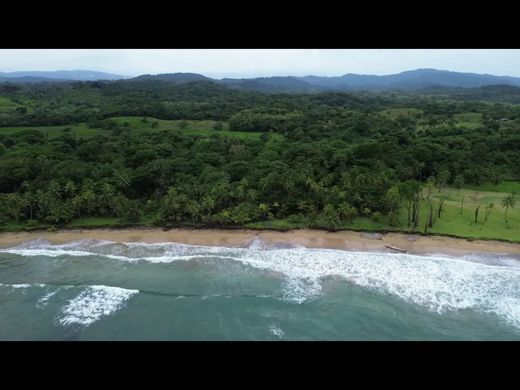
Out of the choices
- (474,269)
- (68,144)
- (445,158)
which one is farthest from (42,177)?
(445,158)

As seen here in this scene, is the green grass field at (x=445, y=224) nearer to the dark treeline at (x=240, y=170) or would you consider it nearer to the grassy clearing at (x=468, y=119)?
the dark treeline at (x=240, y=170)

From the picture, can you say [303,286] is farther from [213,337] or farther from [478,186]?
[478,186]

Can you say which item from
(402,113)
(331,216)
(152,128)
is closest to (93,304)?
(331,216)

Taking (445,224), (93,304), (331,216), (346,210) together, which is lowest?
(93,304)

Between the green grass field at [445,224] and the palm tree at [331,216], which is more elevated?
the palm tree at [331,216]

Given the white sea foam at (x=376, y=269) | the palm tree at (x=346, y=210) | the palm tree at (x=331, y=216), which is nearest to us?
the white sea foam at (x=376, y=269)

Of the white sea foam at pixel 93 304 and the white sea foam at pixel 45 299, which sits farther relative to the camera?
the white sea foam at pixel 45 299

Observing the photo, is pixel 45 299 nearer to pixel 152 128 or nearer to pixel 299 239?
pixel 299 239

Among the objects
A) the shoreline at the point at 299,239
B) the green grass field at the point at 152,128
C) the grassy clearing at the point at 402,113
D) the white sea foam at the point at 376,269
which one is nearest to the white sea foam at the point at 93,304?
the white sea foam at the point at 376,269
